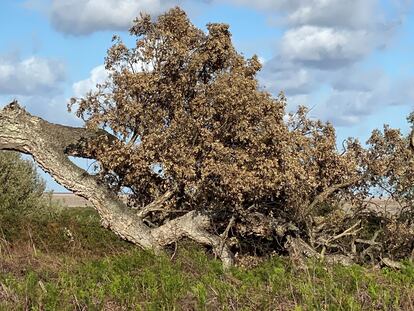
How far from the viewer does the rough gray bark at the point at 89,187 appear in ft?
56.8

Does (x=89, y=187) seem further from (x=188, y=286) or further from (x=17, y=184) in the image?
(x=17, y=184)

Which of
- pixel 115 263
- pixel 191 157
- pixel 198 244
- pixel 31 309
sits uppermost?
pixel 191 157

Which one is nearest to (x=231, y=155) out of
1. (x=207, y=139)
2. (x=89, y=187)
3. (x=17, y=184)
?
(x=207, y=139)

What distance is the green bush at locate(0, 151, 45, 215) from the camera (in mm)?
27891

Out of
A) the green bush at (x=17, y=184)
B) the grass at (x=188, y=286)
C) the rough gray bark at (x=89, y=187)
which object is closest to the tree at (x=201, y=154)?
the rough gray bark at (x=89, y=187)

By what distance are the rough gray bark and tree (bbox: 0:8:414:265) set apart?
26 mm

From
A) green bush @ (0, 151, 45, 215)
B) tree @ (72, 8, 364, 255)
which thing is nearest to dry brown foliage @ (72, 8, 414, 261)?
tree @ (72, 8, 364, 255)

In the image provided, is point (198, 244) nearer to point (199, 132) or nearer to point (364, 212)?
point (199, 132)

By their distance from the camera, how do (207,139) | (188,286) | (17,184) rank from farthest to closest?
1. (17,184)
2. (207,139)
3. (188,286)

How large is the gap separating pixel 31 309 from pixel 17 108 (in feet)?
28.4

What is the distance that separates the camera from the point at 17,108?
17578mm

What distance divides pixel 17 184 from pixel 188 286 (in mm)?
18985

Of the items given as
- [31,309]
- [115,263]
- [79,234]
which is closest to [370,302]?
[31,309]

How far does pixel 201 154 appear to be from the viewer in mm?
16625
